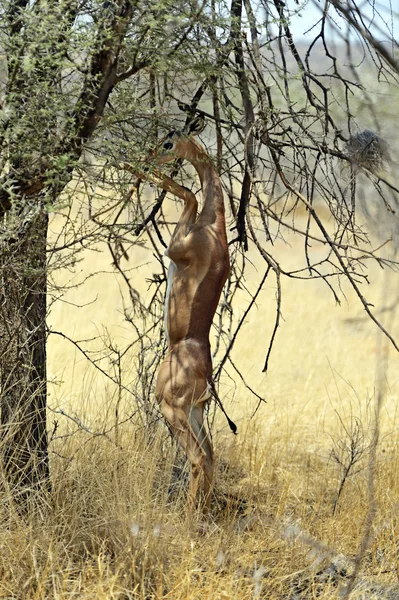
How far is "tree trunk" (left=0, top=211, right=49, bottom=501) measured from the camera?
3.88 metres

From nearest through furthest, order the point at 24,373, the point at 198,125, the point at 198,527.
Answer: the point at 198,125 < the point at 198,527 < the point at 24,373

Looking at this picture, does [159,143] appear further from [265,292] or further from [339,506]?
[265,292]

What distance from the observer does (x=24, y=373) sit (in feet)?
13.4

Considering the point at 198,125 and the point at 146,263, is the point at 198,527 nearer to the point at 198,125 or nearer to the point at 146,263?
the point at 146,263

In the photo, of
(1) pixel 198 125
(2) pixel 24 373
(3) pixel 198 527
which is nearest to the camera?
(1) pixel 198 125

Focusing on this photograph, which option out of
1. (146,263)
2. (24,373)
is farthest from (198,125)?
(24,373)

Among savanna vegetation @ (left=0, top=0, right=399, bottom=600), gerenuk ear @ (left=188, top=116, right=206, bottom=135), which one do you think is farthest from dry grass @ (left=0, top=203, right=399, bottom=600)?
gerenuk ear @ (left=188, top=116, right=206, bottom=135)

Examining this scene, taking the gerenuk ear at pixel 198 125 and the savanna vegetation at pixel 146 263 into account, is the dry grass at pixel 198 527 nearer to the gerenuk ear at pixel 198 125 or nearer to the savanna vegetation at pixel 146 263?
the savanna vegetation at pixel 146 263

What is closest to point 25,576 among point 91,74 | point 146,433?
point 146,433

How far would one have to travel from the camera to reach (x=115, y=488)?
3771 mm

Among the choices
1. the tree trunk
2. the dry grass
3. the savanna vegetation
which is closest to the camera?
the savanna vegetation

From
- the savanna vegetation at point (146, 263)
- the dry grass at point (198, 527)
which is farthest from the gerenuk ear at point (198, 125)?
the dry grass at point (198, 527)

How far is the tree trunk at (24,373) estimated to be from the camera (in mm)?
3885

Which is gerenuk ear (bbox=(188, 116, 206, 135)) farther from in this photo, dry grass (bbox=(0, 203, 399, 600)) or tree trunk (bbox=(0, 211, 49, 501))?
dry grass (bbox=(0, 203, 399, 600))
